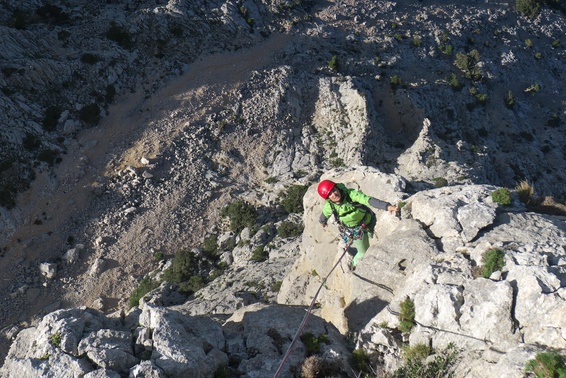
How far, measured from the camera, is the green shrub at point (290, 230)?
119 ft

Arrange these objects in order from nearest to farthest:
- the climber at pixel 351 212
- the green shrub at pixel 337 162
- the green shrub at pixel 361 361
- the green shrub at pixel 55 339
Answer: the green shrub at pixel 55 339, the green shrub at pixel 361 361, the climber at pixel 351 212, the green shrub at pixel 337 162

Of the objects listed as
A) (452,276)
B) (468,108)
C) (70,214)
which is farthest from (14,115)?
(468,108)

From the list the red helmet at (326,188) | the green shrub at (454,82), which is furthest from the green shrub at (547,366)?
the green shrub at (454,82)

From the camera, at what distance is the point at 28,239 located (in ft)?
120

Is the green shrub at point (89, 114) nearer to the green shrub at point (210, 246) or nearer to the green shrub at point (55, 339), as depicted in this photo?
the green shrub at point (210, 246)

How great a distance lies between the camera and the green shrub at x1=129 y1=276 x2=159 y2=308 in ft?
112

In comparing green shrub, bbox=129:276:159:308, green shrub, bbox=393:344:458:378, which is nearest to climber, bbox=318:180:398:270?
green shrub, bbox=393:344:458:378

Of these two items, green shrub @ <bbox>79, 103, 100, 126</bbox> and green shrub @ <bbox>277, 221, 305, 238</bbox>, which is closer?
green shrub @ <bbox>277, 221, 305, 238</bbox>

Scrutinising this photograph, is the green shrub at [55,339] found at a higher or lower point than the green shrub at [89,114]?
lower

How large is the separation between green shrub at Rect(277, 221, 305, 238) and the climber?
56.4ft

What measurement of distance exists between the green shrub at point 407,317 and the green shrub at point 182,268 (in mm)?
24777

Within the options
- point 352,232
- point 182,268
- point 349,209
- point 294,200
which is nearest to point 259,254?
point 182,268

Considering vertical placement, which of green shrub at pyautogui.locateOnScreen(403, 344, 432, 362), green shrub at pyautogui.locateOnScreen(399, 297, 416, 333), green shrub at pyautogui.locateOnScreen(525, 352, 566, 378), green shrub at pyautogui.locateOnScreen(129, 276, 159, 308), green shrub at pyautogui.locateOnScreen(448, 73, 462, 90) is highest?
green shrub at pyautogui.locateOnScreen(525, 352, 566, 378)

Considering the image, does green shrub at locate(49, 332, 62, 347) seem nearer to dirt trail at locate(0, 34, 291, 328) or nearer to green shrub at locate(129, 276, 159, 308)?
green shrub at locate(129, 276, 159, 308)
